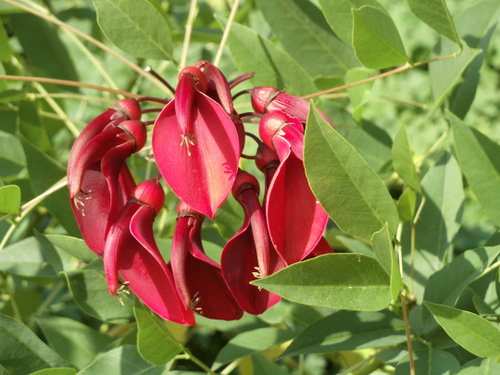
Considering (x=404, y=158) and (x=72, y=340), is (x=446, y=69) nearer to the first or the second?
(x=404, y=158)

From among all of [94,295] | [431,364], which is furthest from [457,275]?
[94,295]

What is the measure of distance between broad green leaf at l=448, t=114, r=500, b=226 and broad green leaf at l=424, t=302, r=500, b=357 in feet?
0.44

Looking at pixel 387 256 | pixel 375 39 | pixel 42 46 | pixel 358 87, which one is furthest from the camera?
pixel 42 46

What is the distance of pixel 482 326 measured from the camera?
1.49ft

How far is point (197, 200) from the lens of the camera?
0.45 metres

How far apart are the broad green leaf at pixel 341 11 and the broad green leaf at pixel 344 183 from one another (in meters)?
0.16

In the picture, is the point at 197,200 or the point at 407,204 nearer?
the point at 197,200

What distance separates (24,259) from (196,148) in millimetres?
283

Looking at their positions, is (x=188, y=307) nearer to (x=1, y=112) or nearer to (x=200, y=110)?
Answer: (x=200, y=110)

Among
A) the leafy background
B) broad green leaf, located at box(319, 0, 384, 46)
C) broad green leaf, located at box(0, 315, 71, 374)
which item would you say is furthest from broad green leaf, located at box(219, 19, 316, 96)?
broad green leaf, located at box(0, 315, 71, 374)

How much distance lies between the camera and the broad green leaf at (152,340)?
1.64ft

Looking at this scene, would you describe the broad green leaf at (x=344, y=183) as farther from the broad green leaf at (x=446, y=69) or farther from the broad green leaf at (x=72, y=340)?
the broad green leaf at (x=72, y=340)

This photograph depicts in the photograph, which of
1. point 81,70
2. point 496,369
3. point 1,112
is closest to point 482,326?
point 496,369

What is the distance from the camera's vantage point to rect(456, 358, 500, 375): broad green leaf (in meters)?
0.45
